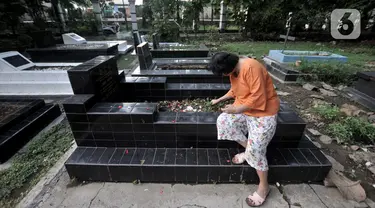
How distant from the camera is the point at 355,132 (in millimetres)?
2531

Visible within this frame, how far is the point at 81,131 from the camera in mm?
2021

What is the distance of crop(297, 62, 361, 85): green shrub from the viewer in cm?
450

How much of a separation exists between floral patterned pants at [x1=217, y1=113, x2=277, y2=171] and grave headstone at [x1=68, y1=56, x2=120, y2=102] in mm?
1504

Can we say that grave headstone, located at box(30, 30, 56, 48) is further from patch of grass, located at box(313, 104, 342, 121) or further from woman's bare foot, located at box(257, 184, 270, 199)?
patch of grass, located at box(313, 104, 342, 121)

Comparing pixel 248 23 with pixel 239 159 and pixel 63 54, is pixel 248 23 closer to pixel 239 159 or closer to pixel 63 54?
pixel 63 54

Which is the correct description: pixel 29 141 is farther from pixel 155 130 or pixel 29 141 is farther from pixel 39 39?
pixel 39 39

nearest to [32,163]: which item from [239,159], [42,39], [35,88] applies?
[239,159]

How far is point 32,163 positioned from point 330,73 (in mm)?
6139

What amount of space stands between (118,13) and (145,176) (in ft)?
67.7

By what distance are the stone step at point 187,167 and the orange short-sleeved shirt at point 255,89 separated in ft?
2.30

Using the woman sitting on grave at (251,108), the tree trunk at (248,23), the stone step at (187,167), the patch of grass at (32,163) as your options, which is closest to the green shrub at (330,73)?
the stone step at (187,167)

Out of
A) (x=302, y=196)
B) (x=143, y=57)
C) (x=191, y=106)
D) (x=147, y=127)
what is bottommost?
(x=302, y=196)

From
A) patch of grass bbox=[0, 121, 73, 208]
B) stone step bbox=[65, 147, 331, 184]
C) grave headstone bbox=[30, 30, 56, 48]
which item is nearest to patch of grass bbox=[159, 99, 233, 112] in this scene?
stone step bbox=[65, 147, 331, 184]

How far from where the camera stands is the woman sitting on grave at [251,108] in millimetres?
1363
